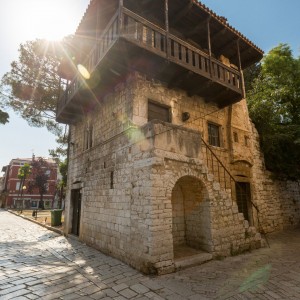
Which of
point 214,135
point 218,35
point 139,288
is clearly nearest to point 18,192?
point 214,135

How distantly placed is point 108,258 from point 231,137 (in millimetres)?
6702

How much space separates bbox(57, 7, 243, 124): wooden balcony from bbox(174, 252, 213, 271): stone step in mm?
5593

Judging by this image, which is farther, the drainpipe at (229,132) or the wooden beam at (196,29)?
the drainpipe at (229,132)

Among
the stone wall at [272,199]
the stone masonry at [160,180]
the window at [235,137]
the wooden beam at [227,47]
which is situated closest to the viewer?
the stone masonry at [160,180]

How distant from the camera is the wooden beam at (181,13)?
7350 millimetres

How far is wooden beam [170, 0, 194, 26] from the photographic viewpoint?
7350 millimetres

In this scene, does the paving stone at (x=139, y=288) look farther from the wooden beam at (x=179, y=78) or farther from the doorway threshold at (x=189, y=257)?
the wooden beam at (x=179, y=78)

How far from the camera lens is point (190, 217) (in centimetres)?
705

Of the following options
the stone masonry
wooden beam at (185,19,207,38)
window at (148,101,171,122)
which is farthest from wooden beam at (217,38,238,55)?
→ window at (148,101,171,122)

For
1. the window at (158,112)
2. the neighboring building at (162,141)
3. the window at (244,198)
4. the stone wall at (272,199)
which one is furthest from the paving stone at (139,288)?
the stone wall at (272,199)

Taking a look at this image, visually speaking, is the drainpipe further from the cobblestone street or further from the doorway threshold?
the doorway threshold

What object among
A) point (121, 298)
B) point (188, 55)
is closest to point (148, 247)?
point (121, 298)

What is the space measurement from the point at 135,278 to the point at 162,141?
3329 millimetres

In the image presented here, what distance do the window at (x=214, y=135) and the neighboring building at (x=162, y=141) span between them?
0.15 ft
